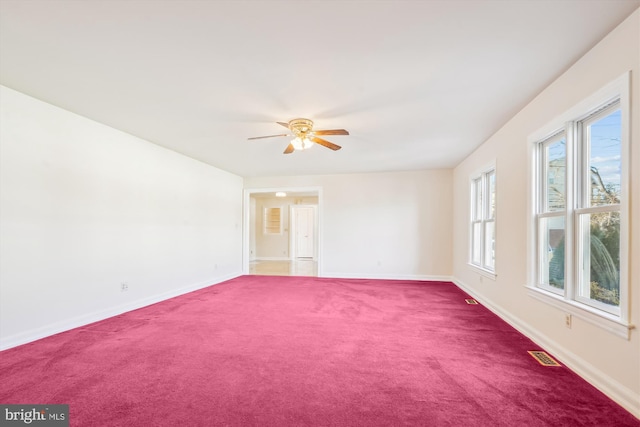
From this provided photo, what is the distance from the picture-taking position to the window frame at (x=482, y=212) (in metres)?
4.09

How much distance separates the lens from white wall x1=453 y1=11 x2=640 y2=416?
67.8 inches

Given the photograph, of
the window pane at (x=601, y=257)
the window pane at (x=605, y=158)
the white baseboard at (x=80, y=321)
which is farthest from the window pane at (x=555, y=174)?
the white baseboard at (x=80, y=321)

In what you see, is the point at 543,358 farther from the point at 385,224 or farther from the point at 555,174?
the point at 385,224

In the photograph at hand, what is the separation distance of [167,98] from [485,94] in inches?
126

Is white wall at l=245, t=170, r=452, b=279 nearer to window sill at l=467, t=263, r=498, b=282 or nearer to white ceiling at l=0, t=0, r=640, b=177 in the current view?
window sill at l=467, t=263, r=498, b=282

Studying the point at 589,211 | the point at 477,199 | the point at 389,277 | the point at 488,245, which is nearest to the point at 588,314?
the point at 589,211

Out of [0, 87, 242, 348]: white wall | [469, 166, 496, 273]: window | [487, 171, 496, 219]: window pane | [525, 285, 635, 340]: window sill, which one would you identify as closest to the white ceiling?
[0, 87, 242, 348]: white wall

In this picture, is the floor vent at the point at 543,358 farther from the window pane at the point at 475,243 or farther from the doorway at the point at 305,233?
the doorway at the point at 305,233

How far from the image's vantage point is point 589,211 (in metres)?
2.18

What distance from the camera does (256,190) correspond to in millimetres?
7266

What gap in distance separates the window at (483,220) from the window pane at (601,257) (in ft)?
5.80

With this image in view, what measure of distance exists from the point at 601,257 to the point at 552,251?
671 mm

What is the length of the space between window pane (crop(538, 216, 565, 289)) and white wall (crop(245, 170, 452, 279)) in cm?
342

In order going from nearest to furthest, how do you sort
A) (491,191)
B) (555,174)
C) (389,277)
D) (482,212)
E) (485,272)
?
(555,174) → (485,272) → (491,191) → (482,212) → (389,277)
